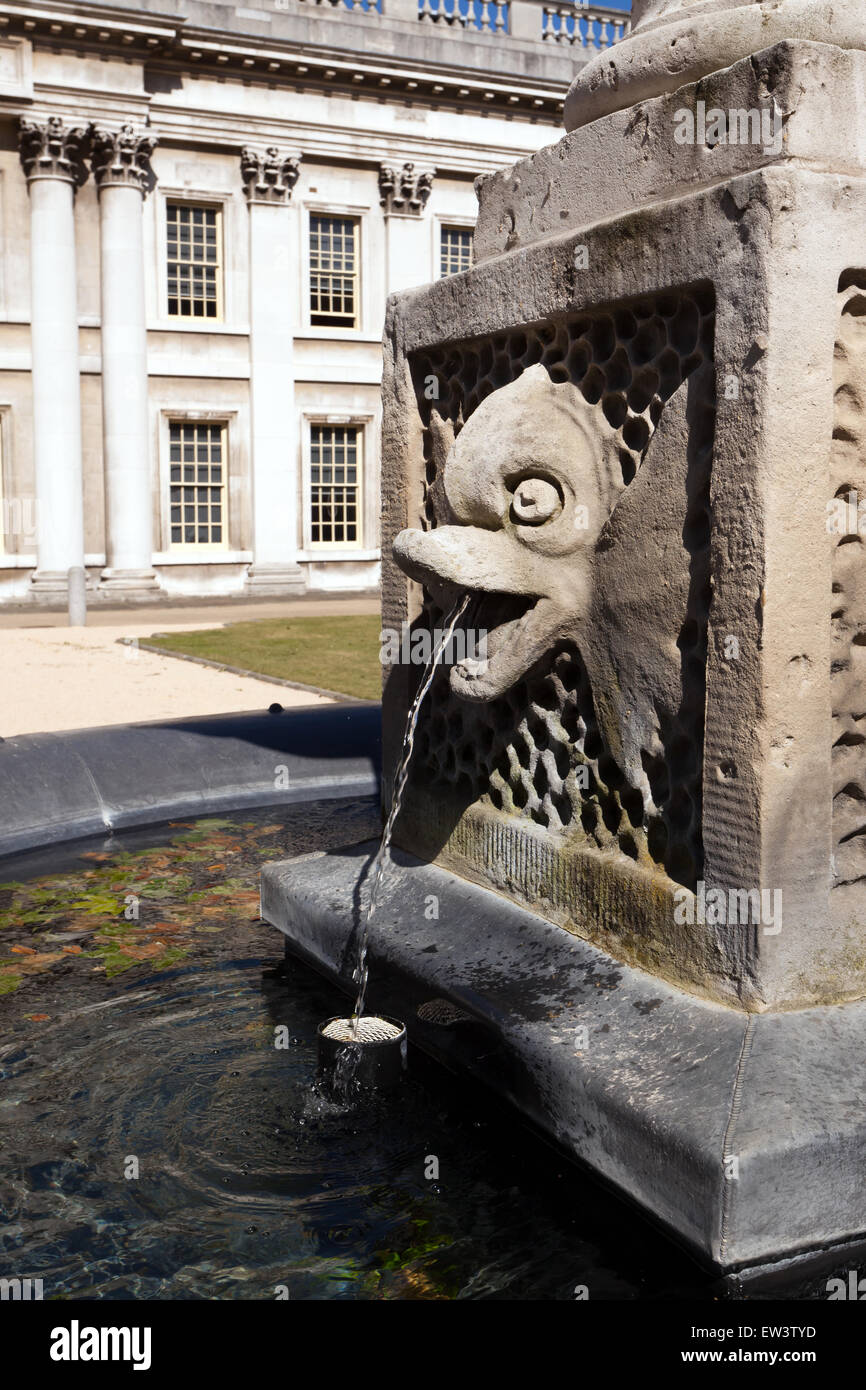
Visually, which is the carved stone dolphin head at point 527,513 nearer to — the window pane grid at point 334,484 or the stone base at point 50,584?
the stone base at point 50,584

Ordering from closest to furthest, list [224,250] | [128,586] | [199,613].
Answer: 1. [199,613]
2. [128,586]
3. [224,250]

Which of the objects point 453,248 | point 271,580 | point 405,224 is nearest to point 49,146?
point 405,224

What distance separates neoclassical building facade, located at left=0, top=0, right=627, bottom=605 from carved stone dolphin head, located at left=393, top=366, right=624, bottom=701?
2216 centimetres

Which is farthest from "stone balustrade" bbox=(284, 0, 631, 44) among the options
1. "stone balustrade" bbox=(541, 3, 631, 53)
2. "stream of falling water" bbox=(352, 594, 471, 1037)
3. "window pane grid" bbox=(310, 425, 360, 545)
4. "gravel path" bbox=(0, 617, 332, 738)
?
"stream of falling water" bbox=(352, 594, 471, 1037)

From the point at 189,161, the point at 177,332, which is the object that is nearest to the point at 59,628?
Result: the point at 177,332

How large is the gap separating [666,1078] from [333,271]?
1060 inches

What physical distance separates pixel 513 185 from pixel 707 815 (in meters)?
2.08

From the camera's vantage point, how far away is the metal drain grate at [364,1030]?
361 cm

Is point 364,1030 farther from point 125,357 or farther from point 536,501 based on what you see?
point 125,357

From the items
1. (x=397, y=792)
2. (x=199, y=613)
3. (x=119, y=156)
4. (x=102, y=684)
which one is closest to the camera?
(x=397, y=792)

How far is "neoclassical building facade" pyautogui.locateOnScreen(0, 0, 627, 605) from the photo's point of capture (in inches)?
955

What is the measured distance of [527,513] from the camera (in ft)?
12.0

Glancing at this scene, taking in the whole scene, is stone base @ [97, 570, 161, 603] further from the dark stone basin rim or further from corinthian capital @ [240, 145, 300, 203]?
the dark stone basin rim
